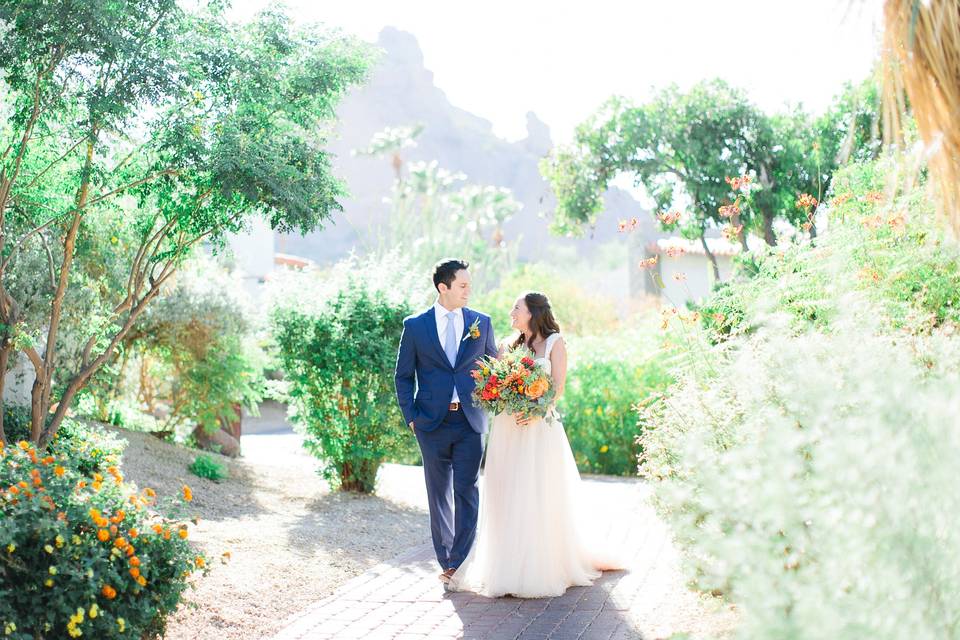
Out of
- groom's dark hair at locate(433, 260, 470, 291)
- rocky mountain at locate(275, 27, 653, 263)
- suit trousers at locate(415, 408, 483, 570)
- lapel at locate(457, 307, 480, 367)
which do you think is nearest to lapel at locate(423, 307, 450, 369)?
lapel at locate(457, 307, 480, 367)

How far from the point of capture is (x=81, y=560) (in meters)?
4.71

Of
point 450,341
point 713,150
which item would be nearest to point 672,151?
point 713,150

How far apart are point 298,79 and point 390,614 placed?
4.59 m

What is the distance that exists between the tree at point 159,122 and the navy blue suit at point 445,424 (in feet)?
5.03

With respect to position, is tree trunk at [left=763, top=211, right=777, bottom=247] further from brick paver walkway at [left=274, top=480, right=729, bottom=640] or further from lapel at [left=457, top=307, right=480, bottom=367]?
lapel at [left=457, top=307, right=480, bottom=367]

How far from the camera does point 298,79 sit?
8570 millimetres

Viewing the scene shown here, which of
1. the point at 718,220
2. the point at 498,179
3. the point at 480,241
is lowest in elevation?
the point at 718,220

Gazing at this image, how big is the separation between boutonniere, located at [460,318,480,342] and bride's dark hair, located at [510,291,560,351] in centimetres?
30

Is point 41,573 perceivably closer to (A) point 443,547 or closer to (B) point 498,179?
(A) point 443,547

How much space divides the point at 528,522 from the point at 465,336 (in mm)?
1429

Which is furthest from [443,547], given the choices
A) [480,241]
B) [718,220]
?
[480,241]

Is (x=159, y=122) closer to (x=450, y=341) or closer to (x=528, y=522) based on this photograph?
(x=450, y=341)

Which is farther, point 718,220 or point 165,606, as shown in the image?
point 718,220

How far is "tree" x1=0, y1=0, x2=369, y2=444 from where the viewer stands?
7566 millimetres
